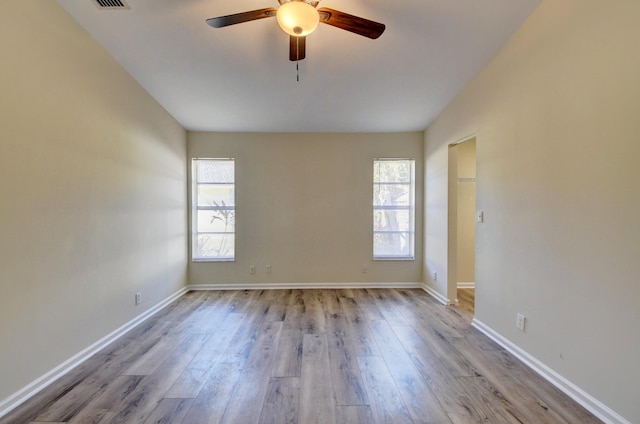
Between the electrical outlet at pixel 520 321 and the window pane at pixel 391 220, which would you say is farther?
the window pane at pixel 391 220

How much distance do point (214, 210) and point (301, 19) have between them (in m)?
3.44

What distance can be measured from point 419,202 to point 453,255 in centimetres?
111

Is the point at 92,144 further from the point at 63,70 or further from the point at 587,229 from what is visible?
the point at 587,229

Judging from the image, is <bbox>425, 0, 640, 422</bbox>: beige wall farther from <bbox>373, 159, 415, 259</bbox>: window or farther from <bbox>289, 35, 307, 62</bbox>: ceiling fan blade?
<bbox>289, 35, 307, 62</bbox>: ceiling fan blade

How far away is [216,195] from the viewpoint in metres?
4.42

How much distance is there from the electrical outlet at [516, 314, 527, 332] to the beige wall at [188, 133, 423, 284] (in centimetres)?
214

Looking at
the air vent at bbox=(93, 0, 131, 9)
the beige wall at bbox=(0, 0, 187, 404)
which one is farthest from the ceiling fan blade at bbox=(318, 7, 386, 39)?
the beige wall at bbox=(0, 0, 187, 404)

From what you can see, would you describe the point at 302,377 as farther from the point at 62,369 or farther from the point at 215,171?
the point at 215,171

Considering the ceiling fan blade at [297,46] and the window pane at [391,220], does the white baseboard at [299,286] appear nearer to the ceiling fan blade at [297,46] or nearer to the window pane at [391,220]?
the window pane at [391,220]

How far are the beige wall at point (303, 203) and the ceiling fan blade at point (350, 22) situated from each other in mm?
2527

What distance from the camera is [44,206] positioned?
2.00 meters

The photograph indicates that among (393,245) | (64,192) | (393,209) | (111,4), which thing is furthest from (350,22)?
(393,245)

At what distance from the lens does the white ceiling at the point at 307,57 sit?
2.21 meters

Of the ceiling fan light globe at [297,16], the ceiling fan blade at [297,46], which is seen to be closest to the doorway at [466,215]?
the ceiling fan blade at [297,46]
